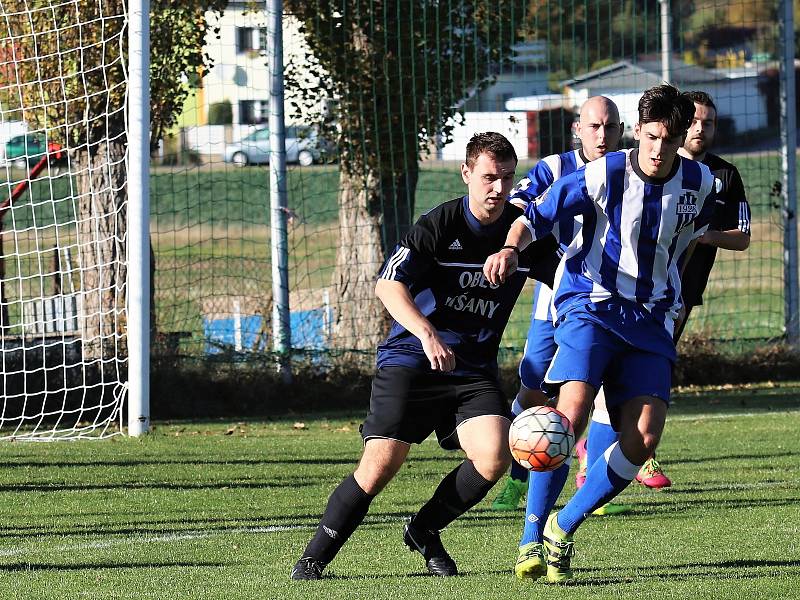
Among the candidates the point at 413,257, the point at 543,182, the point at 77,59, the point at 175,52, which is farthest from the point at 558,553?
the point at 175,52

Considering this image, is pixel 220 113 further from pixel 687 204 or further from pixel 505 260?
pixel 505 260

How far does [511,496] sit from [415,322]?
213 cm

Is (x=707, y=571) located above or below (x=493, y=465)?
below

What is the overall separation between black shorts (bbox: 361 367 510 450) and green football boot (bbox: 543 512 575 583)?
48 cm

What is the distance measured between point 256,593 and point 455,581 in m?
0.75

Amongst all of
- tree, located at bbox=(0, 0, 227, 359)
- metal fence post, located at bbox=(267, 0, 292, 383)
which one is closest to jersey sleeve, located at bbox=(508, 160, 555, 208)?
tree, located at bbox=(0, 0, 227, 359)

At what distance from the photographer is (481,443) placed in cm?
525

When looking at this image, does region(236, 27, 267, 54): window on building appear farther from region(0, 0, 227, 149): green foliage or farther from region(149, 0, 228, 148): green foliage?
region(0, 0, 227, 149): green foliage

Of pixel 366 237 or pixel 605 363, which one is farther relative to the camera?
pixel 366 237

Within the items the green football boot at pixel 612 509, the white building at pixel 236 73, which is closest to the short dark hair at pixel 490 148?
the green football boot at pixel 612 509

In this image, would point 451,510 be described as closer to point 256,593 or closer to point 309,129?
point 256,593

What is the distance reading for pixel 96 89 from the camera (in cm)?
1086

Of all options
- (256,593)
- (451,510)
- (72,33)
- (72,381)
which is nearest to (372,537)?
(451,510)

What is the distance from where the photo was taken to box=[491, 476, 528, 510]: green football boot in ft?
22.6
